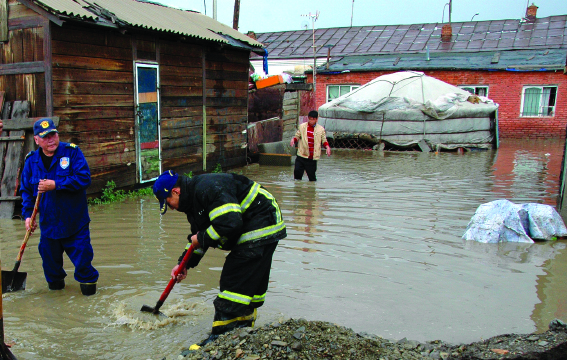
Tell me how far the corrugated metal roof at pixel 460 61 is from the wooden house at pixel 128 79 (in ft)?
40.9

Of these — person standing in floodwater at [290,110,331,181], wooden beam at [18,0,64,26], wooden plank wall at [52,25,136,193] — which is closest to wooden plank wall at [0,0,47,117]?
wooden beam at [18,0,64,26]

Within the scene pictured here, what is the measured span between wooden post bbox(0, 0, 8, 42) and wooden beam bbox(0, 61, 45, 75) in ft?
1.44

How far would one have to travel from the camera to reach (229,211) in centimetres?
334

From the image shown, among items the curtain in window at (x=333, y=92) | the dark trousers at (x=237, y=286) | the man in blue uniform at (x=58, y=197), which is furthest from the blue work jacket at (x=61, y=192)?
the curtain in window at (x=333, y=92)

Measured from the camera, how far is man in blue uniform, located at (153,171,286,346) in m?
3.44

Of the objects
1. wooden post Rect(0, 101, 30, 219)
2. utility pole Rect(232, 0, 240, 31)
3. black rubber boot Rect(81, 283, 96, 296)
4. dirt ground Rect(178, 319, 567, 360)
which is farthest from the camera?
utility pole Rect(232, 0, 240, 31)

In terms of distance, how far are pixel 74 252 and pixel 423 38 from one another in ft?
84.2

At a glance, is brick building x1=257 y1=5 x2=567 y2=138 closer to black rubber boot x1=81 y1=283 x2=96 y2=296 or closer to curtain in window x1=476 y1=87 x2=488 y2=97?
curtain in window x1=476 y1=87 x2=488 y2=97

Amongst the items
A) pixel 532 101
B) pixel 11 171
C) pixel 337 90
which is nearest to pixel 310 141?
pixel 11 171

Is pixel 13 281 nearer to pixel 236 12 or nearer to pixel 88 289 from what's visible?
pixel 88 289

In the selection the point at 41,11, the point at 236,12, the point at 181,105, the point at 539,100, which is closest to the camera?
the point at 41,11

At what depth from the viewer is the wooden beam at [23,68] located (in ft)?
24.0

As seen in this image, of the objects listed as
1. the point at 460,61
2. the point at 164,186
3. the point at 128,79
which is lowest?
the point at 164,186

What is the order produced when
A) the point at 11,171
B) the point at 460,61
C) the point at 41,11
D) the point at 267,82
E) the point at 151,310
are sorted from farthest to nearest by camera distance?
the point at 460,61, the point at 267,82, the point at 11,171, the point at 41,11, the point at 151,310
